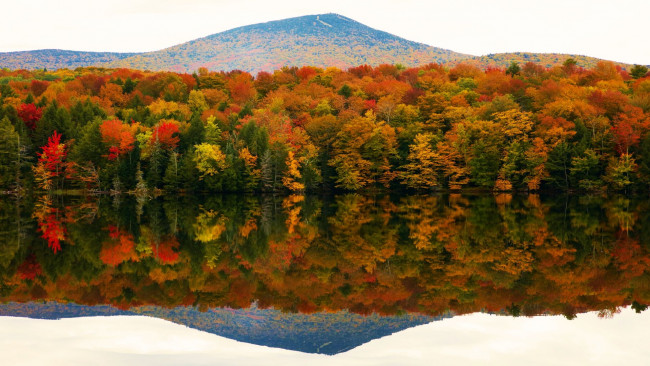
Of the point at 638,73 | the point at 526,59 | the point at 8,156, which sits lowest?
the point at 8,156

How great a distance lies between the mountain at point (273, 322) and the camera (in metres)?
10.7

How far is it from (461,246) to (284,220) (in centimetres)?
1281

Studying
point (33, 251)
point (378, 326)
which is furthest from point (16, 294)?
point (378, 326)

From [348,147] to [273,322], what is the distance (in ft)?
188

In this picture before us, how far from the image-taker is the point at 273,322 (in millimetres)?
11641

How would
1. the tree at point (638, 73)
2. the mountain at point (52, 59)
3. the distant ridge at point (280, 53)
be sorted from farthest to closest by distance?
the mountain at point (52, 59), the distant ridge at point (280, 53), the tree at point (638, 73)

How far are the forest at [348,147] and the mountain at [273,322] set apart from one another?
4892cm

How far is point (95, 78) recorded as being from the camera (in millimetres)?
103062

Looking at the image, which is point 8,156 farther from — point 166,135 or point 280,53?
point 280,53

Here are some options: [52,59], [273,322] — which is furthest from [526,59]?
[273,322]

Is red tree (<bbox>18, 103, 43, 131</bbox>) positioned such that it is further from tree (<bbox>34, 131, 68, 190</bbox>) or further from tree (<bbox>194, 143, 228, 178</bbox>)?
tree (<bbox>194, 143, 228, 178</bbox>)

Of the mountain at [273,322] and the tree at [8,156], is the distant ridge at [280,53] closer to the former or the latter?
the tree at [8,156]

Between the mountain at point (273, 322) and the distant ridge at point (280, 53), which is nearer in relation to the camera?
the mountain at point (273, 322)

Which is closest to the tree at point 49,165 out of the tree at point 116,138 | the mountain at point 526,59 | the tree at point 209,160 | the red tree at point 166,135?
the tree at point 116,138
